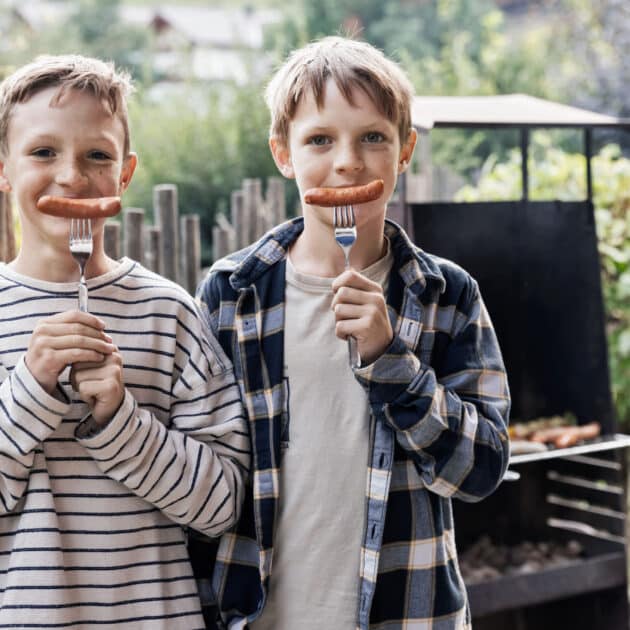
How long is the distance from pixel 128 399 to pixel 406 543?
596mm

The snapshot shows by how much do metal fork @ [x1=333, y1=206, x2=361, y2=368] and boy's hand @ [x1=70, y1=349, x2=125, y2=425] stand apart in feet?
1.33

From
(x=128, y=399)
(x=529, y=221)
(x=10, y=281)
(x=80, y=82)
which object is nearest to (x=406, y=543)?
(x=128, y=399)

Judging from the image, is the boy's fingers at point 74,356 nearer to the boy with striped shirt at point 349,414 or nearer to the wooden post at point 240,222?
the boy with striped shirt at point 349,414

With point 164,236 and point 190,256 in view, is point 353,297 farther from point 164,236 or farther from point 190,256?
point 190,256

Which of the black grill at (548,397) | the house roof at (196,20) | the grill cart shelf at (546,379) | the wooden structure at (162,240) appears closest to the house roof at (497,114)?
the grill cart shelf at (546,379)

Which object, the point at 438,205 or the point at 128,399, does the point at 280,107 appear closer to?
the point at 128,399

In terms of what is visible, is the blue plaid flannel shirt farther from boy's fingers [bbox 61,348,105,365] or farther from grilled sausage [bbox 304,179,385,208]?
boy's fingers [bbox 61,348,105,365]

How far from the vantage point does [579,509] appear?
3836mm

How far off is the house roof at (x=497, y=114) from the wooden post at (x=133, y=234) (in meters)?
1.11

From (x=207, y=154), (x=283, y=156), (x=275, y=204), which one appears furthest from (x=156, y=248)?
(x=207, y=154)

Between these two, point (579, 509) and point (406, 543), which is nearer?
point (406, 543)

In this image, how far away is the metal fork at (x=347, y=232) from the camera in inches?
69.4

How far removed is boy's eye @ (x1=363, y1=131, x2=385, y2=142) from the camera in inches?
72.8

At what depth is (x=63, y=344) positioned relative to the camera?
1.59 metres
